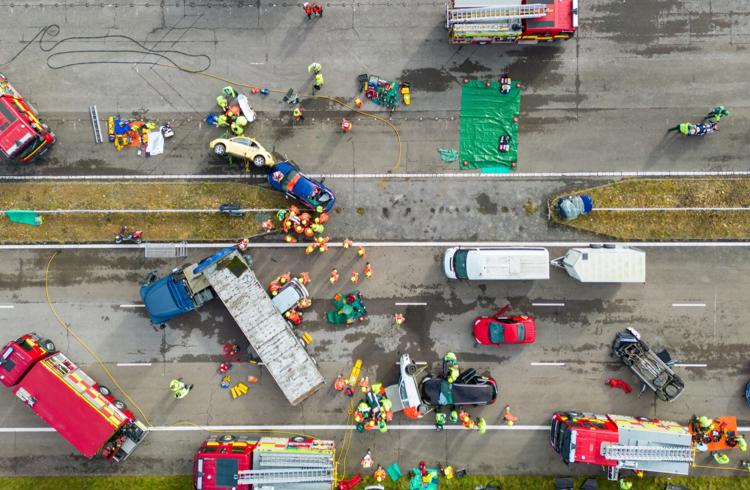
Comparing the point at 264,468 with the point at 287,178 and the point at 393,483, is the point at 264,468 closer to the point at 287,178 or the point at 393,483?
the point at 393,483

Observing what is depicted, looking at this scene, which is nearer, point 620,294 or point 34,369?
point 34,369

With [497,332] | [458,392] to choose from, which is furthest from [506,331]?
[458,392]

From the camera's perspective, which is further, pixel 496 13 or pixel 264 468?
pixel 496 13

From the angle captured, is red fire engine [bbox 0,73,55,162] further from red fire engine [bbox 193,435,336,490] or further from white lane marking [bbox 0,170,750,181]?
red fire engine [bbox 193,435,336,490]

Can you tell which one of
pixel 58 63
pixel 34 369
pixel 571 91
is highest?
pixel 58 63

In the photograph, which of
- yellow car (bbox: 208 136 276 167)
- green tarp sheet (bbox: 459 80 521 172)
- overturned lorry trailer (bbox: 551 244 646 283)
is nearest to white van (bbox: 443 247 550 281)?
overturned lorry trailer (bbox: 551 244 646 283)

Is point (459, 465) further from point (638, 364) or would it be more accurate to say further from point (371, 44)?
point (371, 44)

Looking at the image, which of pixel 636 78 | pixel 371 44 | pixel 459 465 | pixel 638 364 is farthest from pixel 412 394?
pixel 636 78
